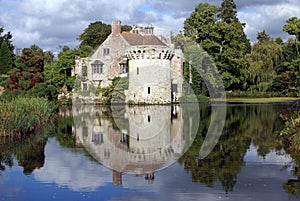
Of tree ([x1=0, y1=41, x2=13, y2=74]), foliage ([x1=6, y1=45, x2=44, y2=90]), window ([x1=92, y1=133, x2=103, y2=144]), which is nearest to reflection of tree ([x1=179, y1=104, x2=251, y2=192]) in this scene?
window ([x1=92, y1=133, x2=103, y2=144])

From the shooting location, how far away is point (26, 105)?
1723cm

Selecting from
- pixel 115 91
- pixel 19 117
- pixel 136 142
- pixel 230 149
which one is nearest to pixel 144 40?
pixel 115 91

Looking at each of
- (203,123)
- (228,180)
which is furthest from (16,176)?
(203,123)

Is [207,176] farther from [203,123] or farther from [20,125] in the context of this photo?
[203,123]

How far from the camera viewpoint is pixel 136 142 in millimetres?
15523

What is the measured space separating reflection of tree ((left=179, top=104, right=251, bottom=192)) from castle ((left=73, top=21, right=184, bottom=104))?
741 inches

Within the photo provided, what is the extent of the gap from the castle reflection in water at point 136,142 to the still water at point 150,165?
25 mm

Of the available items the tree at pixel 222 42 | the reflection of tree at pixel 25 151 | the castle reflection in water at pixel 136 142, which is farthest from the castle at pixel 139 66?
the reflection of tree at pixel 25 151

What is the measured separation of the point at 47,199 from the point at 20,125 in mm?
8201

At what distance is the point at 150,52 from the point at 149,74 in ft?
5.80

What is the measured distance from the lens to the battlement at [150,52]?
35.4 meters

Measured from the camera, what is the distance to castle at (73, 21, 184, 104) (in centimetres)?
3597

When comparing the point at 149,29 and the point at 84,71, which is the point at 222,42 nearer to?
the point at 149,29

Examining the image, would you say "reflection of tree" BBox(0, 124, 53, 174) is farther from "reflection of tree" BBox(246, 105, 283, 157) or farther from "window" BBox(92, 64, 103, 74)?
"window" BBox(92, 64, 103, 74)
